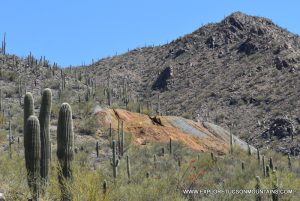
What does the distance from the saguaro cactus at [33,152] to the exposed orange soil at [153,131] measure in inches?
944

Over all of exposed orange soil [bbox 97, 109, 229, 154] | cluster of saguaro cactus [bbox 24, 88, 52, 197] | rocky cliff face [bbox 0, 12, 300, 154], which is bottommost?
cluster of saguaro cactus [bbox 24, 88, 52, 197]

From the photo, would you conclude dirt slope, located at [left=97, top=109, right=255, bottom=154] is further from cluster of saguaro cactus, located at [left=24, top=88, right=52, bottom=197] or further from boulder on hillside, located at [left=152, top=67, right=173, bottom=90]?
cluster of saguaro cactus, located at [left=24, top=88, right=52, bottom=197]

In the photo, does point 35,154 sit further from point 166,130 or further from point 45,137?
point 166,130

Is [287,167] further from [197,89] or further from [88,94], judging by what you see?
[197,89]

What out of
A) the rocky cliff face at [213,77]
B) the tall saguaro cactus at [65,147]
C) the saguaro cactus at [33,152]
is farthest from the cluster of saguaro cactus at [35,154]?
the rocky cliff face at [213,77]

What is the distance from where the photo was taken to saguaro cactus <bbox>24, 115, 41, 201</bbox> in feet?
54.4

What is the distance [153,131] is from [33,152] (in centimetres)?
2665

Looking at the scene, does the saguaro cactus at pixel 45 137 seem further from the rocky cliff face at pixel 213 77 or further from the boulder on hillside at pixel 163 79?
the boulder on hillside at pixel 163 79

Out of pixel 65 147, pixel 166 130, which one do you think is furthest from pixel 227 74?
pixel 65 147

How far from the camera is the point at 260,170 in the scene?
1277 inches

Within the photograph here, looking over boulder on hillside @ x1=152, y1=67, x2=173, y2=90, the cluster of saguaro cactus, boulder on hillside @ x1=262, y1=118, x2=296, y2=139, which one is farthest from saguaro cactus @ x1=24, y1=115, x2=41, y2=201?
boulder on hillside @ x1=152, y1=67, x2=173, y2=90

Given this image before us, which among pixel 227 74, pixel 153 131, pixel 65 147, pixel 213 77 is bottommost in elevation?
pixel 65 147

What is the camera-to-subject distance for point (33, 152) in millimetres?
16609

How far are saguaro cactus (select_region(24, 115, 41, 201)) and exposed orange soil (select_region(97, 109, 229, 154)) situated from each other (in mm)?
23976
